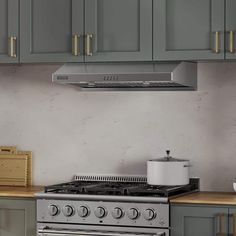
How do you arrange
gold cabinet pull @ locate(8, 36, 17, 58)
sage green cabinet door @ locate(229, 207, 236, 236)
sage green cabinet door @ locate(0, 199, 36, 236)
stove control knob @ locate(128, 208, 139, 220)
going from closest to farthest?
sage green cabinet door @ locate(229, 207, 236, 236)
stove control knob @ locate(128, 208, 139, 220)
sage green cabinet door @ locate(0, 199, 36, 236)
gold cabinet pull @ locate(8, 36, 17, 58)

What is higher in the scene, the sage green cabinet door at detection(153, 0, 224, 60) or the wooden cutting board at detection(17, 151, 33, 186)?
the sage green cabinet door at detection(153, 0, 224, 60)

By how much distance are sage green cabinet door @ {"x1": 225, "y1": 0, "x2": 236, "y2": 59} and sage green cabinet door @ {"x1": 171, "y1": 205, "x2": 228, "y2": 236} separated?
91cm

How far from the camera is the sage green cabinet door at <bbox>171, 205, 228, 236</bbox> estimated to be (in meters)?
4.06

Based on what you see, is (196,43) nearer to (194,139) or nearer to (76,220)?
(194,139)

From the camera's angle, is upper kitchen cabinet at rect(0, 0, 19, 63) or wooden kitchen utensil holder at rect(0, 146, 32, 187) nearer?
upper kitchen cabinet at rect(0, 0, 19, 63)

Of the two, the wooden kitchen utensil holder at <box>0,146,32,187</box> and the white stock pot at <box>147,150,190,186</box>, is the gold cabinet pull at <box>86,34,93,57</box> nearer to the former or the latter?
the white stock pot at <box>147,150,190,186</box>

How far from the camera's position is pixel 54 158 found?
16.2 ft

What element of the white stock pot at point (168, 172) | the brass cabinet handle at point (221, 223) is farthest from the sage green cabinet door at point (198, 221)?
the white stock pot at point (168, 172)

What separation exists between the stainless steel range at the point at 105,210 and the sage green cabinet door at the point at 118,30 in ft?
2.65

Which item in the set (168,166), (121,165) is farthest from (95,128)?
(168,166)

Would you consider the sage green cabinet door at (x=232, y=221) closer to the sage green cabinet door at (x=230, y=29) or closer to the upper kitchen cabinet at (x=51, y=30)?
the sage green cabinet door at (x=230, y=29)

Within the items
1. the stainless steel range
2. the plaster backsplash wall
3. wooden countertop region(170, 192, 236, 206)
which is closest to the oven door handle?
the stainless steel range

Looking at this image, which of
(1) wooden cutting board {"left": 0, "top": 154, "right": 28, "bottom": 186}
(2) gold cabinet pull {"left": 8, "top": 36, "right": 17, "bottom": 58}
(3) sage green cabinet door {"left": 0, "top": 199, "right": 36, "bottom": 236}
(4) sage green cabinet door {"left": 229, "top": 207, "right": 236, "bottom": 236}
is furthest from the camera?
(1) wooden cutting board {"left": 0, "top": 154, "right": 28, "bottom": 186}

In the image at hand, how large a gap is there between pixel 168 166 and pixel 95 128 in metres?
0.68
